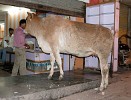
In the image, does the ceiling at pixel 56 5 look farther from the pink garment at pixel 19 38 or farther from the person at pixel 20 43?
the pink garment at pixel 19 38

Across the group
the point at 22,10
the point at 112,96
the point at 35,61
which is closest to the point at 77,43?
the point at 112,96

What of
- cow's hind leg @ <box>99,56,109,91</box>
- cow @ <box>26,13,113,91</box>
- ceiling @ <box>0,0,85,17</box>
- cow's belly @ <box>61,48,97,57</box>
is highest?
ceiling @ <box>0,0,85,17</box>

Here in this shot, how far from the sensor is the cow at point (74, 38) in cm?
576

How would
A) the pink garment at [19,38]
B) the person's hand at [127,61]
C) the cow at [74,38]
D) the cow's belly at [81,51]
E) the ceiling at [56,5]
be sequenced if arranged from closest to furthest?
the cow at [74,38] < the cow's belly at [81,51] < the ceiling at [56,5] < the pink garment at [19,38] < the person's hand at [127,61]

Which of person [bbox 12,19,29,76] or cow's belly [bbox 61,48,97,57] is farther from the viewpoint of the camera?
person [bbox 12,19,29,76]

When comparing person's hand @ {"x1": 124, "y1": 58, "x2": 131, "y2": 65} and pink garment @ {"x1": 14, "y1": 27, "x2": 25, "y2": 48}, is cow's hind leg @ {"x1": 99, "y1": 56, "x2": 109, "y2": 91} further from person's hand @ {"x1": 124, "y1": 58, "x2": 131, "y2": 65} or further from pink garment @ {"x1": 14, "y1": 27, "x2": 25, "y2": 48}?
person's hand @ {"x1": 124, "y1": 58, "x2": 131, "y2": 65}

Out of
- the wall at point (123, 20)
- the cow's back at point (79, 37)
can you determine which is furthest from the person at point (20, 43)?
the wall at point (123, 20)

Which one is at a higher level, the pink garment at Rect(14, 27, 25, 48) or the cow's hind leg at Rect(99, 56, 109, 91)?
the pink garment at Rect(14, 27, 25, 48)

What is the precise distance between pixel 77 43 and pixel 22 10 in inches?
304

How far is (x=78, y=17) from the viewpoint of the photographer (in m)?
8.22

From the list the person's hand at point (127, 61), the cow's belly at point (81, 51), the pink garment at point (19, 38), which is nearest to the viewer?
the cow's belly at point (81, 51)

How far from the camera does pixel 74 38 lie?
5.88 m

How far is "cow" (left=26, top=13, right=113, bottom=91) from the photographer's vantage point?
5758mm

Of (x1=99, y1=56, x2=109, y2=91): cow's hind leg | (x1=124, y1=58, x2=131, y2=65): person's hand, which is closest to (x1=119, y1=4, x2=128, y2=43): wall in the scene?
(x1=124, y1=58, x2=131, y2=65): person's hand
